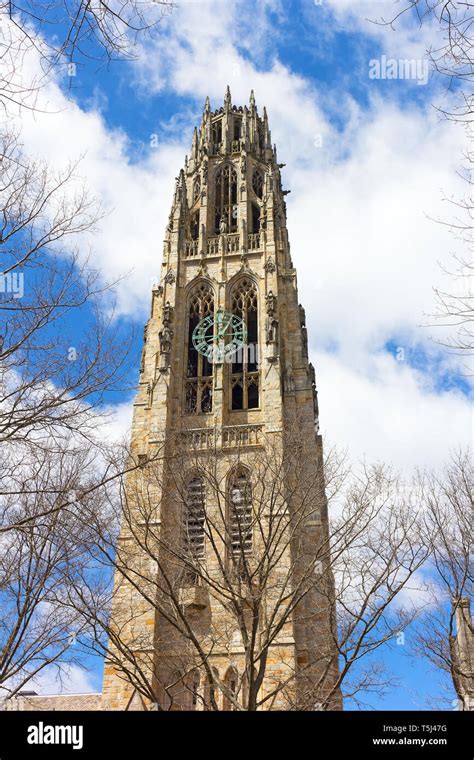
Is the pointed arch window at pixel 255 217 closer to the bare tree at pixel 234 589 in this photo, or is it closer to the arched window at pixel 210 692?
the bare tree at pixel 234 589

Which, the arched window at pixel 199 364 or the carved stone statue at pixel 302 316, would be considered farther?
the carved stone statue at pixel 302 316

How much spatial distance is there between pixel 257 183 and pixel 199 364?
1592 centimetres

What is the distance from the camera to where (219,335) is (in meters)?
34.8

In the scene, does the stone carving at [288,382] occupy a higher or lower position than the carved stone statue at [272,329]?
lower

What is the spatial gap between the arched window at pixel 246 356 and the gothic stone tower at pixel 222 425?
0.25 feet

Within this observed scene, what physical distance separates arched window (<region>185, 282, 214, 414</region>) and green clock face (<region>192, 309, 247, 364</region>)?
142 millimetres

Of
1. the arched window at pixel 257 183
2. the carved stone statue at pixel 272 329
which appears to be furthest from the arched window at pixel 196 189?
the carved stone statue at pixel 272 329

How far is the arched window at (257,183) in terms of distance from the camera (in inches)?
1734

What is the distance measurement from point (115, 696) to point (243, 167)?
3160cm

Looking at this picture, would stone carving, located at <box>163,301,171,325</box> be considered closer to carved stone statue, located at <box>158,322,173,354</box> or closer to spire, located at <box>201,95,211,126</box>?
carved stone statue, located at <box>158,322,173,354</box>

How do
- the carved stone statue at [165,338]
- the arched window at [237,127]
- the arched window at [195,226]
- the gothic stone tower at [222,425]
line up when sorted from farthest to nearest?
the arched window at [237,127] → the arched window at [195,226] → the carved stone statue at [165,338] → the gothic stone tower at [222,425]

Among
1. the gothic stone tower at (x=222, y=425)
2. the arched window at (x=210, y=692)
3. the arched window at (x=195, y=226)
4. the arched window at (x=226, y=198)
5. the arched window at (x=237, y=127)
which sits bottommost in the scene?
the arched window at (x=210, y=692)
